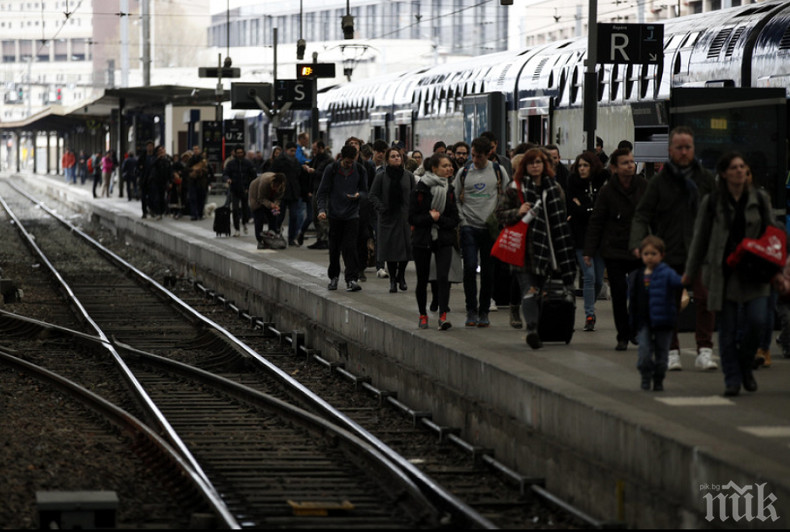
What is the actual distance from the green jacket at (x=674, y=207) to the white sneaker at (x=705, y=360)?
0.66 m

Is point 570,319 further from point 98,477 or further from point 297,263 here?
point 297,263

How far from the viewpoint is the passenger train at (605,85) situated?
15.0 m

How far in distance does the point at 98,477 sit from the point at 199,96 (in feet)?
110

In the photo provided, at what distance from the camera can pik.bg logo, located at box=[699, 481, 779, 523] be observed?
5.85 metres

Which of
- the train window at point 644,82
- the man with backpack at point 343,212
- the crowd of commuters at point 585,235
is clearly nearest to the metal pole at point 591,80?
the crowd of commuters at point 585,235

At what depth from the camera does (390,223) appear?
48.2 feet

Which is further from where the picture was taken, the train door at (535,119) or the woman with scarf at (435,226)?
the train door at (535,119)

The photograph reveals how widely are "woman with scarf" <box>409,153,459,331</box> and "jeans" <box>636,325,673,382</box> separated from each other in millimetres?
3420

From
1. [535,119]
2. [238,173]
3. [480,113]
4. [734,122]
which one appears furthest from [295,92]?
[734,122]

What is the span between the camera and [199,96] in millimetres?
41188

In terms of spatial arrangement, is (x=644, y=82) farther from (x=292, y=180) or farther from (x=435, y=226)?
(x=435, y=226)

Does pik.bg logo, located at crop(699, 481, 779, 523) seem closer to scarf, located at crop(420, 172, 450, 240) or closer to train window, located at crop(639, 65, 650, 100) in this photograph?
scarf, located at crop(420, 172, 450, 240)

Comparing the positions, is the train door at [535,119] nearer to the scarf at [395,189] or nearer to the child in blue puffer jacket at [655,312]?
the scarf at [395,189]

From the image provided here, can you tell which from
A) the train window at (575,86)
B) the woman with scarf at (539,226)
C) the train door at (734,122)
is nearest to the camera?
the woman with scarf at (539,226)
